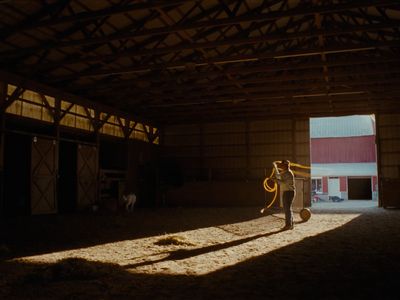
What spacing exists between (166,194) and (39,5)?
12850 mm

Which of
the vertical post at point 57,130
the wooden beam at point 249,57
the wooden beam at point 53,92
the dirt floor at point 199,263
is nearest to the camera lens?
the dirt floor at point 199,263

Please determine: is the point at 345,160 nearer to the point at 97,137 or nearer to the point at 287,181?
the point at 97,137

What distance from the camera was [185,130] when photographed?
21703mm

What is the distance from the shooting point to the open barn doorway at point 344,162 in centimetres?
3188

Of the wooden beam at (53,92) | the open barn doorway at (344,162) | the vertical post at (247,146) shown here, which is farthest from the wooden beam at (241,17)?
the open barn doorway at (344,162)

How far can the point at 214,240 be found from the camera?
807 cm

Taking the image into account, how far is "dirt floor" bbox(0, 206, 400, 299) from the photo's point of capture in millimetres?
4192

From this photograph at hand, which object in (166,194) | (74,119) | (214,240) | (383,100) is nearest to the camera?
(214,240)

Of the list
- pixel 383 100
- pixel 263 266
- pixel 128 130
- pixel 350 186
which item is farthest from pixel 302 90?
pixel 350 186

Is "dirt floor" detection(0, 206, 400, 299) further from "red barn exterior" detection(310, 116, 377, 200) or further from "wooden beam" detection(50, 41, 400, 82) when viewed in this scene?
"red barn exterior" detection(310, 116, 377, 200)

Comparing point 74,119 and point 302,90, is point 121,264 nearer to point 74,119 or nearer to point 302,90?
point 74,119

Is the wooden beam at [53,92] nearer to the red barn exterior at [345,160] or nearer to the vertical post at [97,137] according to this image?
the vertical post at [97,137]

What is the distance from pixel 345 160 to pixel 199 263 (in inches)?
1218

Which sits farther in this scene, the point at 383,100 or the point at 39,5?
the point at 383,100
